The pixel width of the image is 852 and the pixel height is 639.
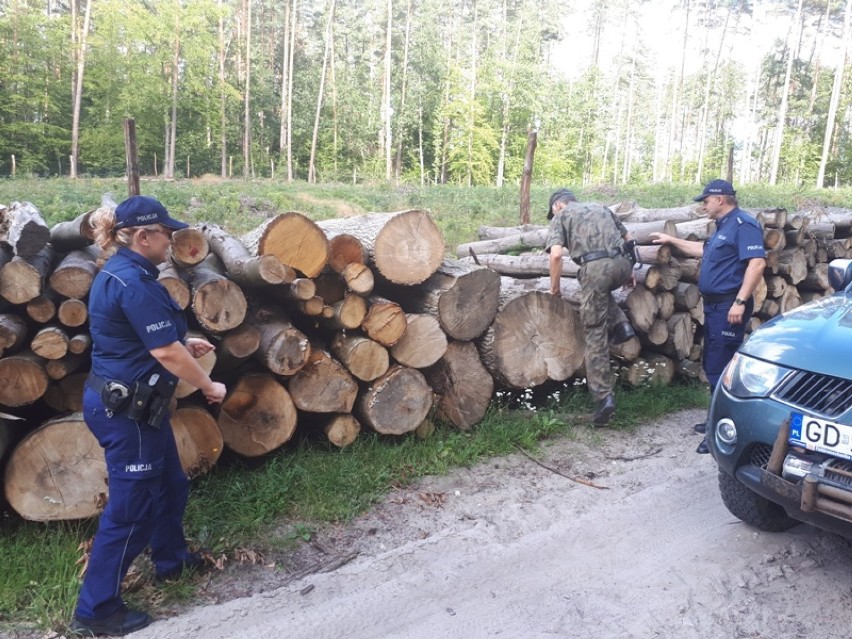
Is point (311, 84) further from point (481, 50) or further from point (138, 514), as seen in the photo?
point (138, 514)

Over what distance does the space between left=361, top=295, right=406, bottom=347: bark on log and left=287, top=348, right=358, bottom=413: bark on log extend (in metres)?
0.35

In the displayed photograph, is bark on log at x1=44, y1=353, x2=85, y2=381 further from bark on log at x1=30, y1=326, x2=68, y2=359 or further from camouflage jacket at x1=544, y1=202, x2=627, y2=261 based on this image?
camouflage jacket at x1=544, y1=202, x2=627, y2=261

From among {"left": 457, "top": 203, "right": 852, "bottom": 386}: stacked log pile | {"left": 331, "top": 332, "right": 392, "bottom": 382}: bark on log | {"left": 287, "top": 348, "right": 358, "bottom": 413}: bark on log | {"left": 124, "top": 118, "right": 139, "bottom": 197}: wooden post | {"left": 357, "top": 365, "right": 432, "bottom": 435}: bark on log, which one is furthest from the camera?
{"left": 124, "top": 118, "right": 139, "bottom": 197}: wooden post

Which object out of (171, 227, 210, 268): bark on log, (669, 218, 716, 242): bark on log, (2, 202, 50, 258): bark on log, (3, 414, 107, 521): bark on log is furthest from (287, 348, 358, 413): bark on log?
(669, 218, 716, 242): bark on log

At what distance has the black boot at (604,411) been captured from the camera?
18.3ft

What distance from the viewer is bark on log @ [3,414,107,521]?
3574 millimetres

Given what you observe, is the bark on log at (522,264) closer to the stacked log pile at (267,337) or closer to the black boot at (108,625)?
the stacked log pile at (267,337)

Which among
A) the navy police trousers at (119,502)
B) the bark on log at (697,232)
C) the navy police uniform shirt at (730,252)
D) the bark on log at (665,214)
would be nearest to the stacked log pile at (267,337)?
the navy police trousers at (119,502)

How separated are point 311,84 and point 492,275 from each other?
45043mm

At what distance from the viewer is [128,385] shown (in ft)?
9.57

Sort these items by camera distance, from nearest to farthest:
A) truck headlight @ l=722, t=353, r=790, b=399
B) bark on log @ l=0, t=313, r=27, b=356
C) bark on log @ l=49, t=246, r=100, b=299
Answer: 1. truck headlight @ l=722, t=353, r=790, b=399
2. bark on log @ l=0, t=313, r=27, b=356
3. bark on log @ l=49, t=246, r=100, b=299

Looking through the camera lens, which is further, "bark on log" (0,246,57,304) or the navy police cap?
"bark on log" (0,246,57,304)

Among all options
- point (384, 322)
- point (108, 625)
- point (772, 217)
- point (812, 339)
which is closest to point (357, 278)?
point (384, 322)

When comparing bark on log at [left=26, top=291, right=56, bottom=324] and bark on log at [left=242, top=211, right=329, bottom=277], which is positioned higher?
bark on log at [left=242, top=211, right=329, bottom=277]
